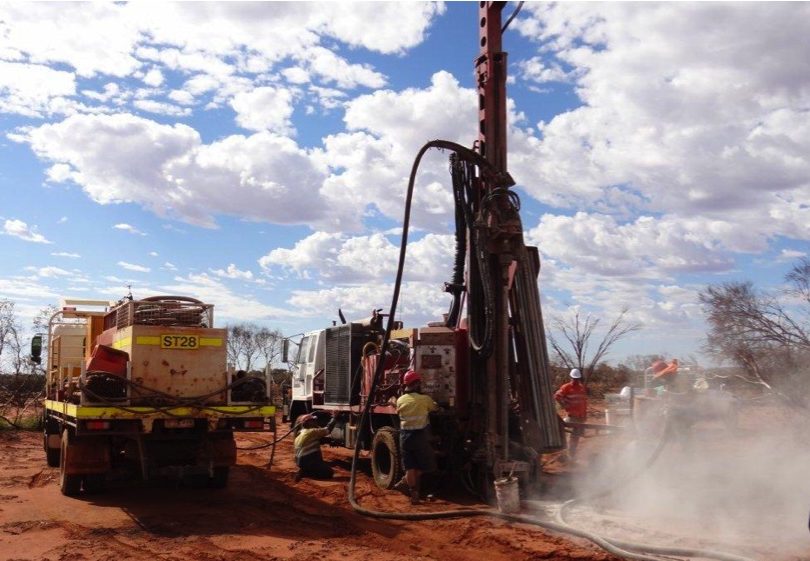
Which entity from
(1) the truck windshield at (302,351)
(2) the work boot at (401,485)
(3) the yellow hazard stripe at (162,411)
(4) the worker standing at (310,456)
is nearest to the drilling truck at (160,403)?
(3) the yellow hazard stripe at (162,411)

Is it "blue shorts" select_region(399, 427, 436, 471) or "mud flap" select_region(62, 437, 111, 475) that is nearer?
"mud flap" select_region(62, 437, 111, 475)

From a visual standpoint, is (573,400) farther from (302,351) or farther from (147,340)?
(147,340)

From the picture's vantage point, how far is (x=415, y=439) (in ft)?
35.8

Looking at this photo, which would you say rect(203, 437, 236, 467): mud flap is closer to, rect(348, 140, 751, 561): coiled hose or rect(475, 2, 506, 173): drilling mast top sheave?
rect(348, 140, 751, 561): coiled hose

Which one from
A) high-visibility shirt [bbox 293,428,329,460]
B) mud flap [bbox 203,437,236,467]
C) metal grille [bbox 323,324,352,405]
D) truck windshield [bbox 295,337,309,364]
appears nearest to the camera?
mud flap [bbox 203,437,236,467]

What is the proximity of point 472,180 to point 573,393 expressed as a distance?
18.2 feet

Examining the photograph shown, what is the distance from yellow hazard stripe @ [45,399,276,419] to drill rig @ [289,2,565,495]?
1663mm

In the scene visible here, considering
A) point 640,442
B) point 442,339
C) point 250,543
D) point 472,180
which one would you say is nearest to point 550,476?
point 640,442

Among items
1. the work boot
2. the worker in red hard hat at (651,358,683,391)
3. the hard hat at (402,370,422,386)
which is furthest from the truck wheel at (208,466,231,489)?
the worker in red hard hat at (651,358,683,391)

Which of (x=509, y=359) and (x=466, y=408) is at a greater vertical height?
A: (x=509, y=359)

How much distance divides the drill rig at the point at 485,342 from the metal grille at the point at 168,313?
2.82 metres

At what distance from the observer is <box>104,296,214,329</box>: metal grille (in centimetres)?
1139

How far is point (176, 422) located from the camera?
1054 centimetres

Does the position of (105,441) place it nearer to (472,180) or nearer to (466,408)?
(466,408)
